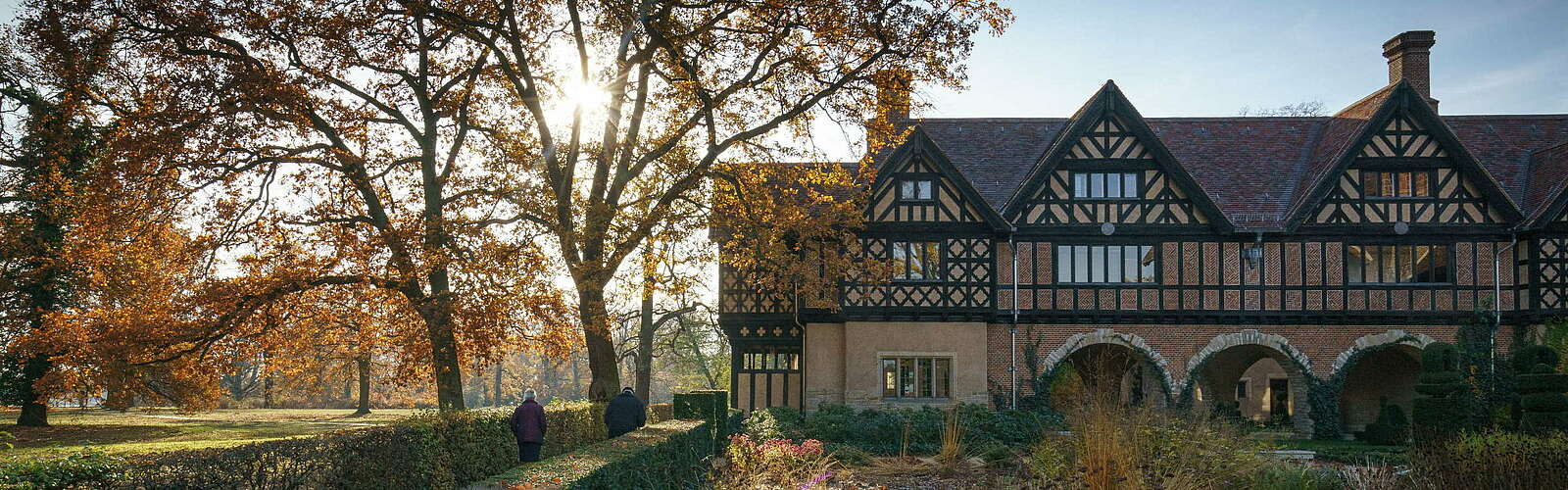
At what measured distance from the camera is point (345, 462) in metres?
10.7

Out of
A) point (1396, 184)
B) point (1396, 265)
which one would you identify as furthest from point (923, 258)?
point (1396, 184)

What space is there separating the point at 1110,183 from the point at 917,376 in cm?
630

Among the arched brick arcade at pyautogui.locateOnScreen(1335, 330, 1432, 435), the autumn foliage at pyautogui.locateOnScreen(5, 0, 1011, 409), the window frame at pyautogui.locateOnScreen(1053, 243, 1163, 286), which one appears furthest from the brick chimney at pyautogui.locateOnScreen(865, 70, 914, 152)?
the arched brick arcade at pyautogui.locateOnScreen(1335, 330, 1432, 435)

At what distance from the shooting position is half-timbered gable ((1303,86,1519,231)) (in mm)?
26797

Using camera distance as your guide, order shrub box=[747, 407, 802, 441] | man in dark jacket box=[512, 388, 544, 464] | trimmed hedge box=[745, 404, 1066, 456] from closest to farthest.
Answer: man in dark jacket box=[512, 388, 544, 464] < shrub box=[747, 407, 802, 441] < trimmed hedge box=[745, 404, 1066, 456]

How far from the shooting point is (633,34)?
21047mm

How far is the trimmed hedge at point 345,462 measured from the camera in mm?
8086

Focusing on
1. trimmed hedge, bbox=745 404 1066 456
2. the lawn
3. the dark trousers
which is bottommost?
the lawn

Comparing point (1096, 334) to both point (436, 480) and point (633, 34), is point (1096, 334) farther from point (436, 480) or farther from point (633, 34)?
point (436, 480)

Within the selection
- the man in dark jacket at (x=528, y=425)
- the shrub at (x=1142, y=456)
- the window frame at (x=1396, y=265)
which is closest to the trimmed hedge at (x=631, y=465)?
the man in dark jacket at (x=528, y=425)

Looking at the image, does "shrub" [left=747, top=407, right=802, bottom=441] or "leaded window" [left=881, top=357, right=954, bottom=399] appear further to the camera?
"leaded window" [left=881, top=357, right=954, bottom=399]

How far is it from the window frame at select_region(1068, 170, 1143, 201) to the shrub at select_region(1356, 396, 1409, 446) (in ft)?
23.3

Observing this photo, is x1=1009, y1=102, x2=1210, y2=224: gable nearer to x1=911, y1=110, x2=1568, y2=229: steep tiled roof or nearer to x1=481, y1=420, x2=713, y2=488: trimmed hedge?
x1=911, y1=110, x2=1568, y2=229: steep tiled roof

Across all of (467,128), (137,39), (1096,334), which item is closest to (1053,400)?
(1096,334)
